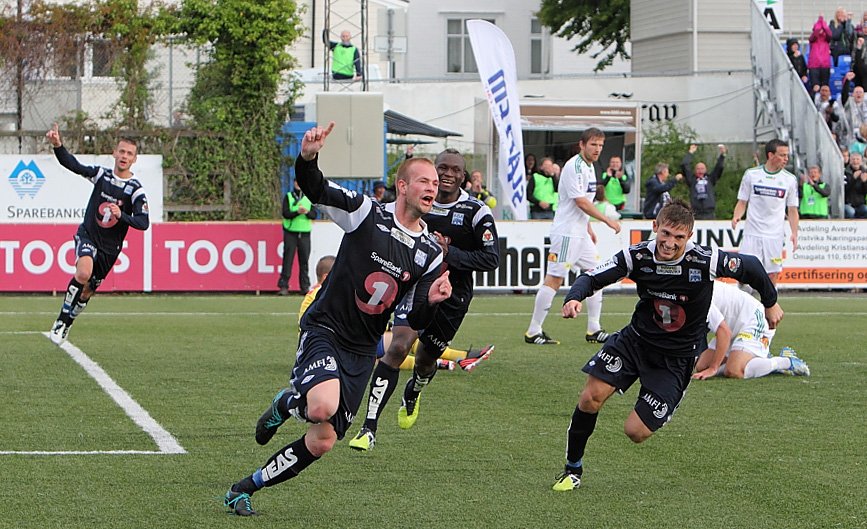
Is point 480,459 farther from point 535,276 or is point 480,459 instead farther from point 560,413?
point 535,276

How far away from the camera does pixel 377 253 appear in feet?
22.7

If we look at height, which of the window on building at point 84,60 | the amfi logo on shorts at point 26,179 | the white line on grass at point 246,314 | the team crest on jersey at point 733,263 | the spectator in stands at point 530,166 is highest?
the window on building at point 84,60

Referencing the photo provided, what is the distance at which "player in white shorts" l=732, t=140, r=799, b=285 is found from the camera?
51.7 feet

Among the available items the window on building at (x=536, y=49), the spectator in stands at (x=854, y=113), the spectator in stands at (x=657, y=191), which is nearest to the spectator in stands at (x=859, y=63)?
the spectator in stands at (x=854, y=113)

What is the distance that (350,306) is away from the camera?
270 inches

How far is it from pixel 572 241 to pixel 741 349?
326 centimetres

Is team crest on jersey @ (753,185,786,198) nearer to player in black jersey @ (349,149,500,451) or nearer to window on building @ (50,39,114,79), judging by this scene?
player in black jersey @ (349,149,500,451)

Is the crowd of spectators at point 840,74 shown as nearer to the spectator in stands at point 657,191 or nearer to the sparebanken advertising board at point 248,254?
the sparebanken advertising board at point 248,254

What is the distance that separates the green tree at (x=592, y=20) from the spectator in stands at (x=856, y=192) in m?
19.6

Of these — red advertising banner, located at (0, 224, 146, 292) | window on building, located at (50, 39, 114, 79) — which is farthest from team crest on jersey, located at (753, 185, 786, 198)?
window on building, located at (50, 39, 114, 79)

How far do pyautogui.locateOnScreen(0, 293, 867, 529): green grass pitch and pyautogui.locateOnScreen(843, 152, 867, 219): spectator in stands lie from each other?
11.5 metres

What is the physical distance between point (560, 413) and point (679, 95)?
25108 mm

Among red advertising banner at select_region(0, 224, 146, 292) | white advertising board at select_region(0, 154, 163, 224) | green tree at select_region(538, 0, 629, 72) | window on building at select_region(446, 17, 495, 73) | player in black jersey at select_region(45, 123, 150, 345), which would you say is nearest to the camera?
player in black jersey at select_region(45, 123, 150, 345)

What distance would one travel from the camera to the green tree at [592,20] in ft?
146
